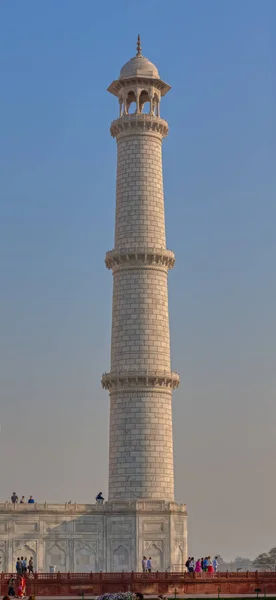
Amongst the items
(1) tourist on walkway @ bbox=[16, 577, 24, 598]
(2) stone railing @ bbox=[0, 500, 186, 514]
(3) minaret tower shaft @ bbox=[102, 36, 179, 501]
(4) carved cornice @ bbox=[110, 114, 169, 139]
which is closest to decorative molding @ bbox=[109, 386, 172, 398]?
(3) minaret tower shaft @ bbox=[102, 36, 179, 501]

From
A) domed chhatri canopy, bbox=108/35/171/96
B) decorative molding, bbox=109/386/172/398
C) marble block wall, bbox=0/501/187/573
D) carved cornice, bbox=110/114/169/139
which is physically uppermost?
domed chhatri canopy, bbox=108/35/171/96

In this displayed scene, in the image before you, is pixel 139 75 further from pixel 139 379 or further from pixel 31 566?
pixel 31 566

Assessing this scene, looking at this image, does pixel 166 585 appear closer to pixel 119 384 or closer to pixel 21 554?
pixel 21 554

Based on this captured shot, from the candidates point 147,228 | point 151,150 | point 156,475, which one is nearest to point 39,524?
point 156,475

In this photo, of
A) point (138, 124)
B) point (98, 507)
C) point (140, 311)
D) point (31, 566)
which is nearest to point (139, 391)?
point (140, 311)

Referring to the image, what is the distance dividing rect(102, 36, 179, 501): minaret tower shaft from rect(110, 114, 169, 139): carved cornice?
51 millimetres

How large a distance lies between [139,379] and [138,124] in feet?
43.1

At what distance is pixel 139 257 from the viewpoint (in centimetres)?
5891

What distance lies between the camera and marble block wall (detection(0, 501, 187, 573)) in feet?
175

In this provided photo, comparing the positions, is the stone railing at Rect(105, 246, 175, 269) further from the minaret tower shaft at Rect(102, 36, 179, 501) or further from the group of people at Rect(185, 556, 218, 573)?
the group of people at Rect(185, 556, 218, 573)

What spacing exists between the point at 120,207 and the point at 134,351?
758 centimetres

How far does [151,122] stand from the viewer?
6072 cm

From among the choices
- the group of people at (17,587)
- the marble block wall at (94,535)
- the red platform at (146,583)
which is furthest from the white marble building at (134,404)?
the group of people at (17,587)

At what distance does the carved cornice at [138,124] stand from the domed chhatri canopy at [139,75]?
6.56 ft
